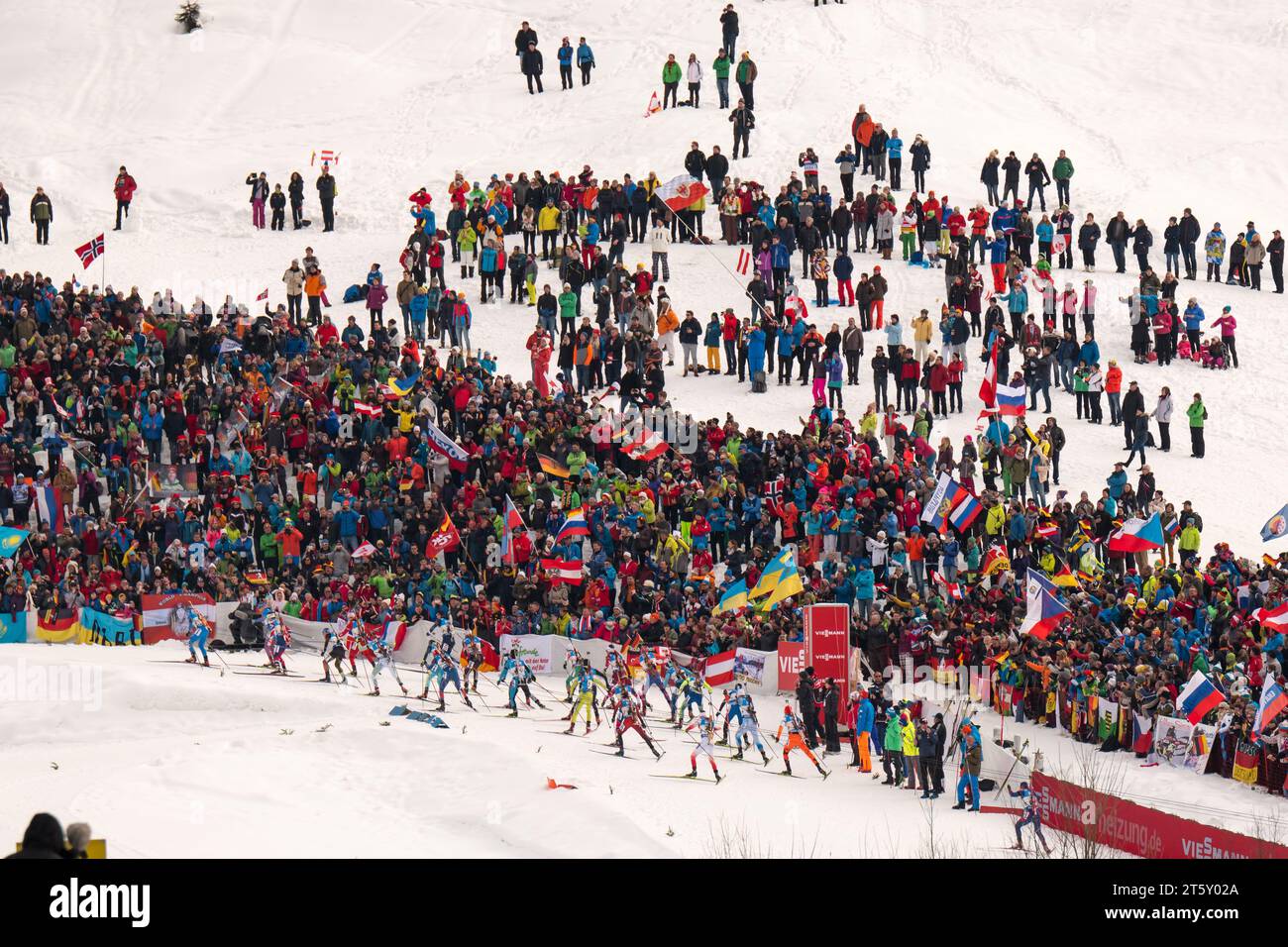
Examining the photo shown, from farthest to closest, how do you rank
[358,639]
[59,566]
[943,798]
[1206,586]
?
1. [59,566]
2. [358,639]
3. [1206,586]
4. [943,798]

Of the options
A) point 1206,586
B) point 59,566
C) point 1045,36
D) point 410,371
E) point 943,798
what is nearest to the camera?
point 943,798

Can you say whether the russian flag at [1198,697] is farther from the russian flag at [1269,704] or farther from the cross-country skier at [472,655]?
the cross-country skier at [472,655]

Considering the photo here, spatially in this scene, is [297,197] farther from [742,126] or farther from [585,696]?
[585,696]

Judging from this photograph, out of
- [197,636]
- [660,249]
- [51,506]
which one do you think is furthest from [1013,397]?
[51,506]

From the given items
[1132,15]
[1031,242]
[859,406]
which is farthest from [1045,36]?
[859,406]

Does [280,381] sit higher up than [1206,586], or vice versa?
[280,381]

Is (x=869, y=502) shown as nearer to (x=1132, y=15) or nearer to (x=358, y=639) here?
(x=358, y=639)
